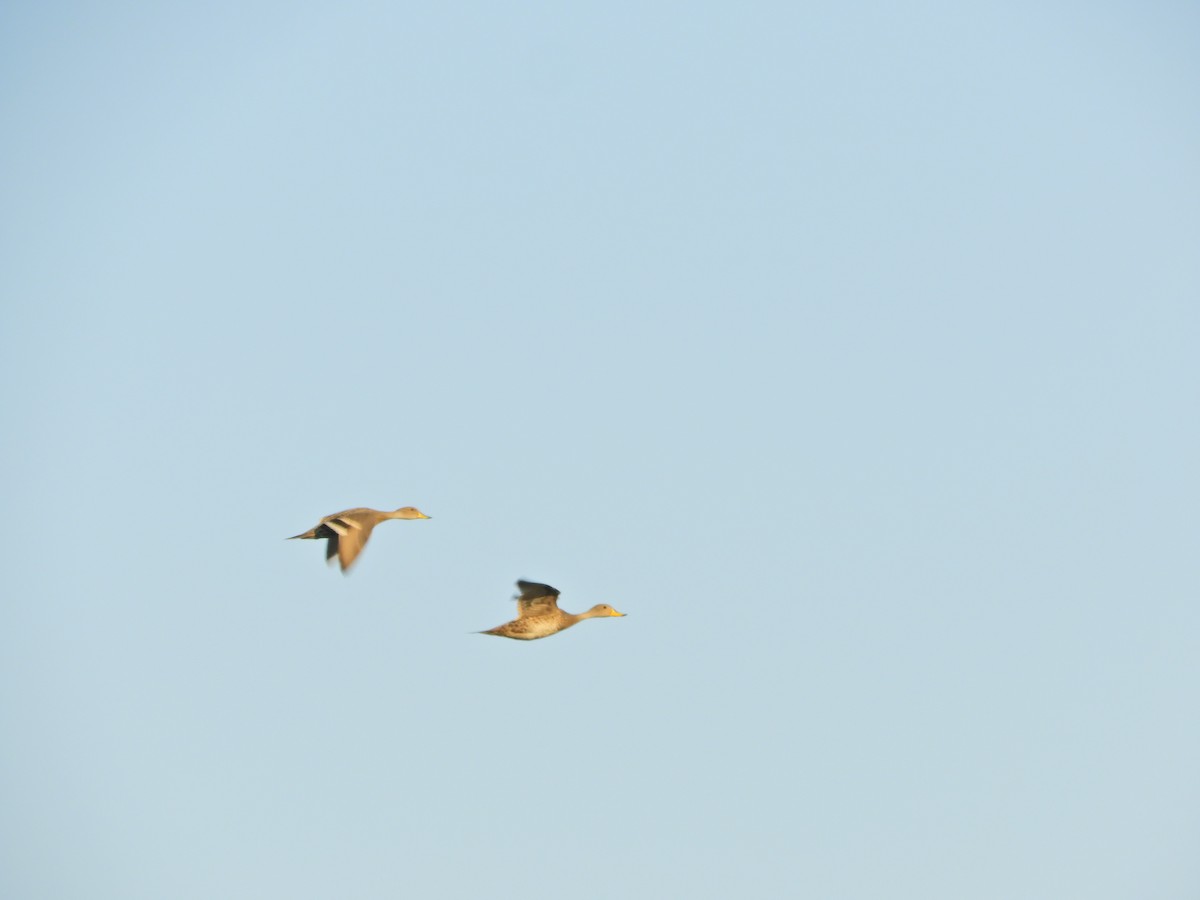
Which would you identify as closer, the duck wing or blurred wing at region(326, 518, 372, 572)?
blurred wing at region(326, 518, 372, 572)

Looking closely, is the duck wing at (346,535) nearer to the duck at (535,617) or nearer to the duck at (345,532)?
the duck at (345,532)

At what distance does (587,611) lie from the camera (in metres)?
50.4

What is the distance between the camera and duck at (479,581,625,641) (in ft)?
157

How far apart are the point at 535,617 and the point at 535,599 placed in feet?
2.70

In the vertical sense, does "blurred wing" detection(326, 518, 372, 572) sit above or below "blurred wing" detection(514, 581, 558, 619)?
above

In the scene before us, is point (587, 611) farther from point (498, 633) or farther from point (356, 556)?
point (356, 556)

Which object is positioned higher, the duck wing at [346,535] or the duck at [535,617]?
the duck wing at [346,535]

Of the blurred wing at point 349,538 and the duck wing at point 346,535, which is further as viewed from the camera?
the duck wing at point 346,535

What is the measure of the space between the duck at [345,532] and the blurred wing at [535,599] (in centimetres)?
408

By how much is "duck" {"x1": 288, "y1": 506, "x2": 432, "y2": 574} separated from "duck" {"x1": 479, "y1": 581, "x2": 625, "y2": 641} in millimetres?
3813

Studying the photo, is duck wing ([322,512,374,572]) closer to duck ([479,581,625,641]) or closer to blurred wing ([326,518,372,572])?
blurred wing ([326,518,372,572])

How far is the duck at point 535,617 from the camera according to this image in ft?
157

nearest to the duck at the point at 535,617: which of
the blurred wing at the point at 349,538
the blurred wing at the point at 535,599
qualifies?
A: the blurred wing at the point at 535,599

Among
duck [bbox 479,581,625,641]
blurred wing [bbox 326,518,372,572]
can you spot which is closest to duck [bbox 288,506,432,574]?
blurred wing [bbox 326,518,372,572]
